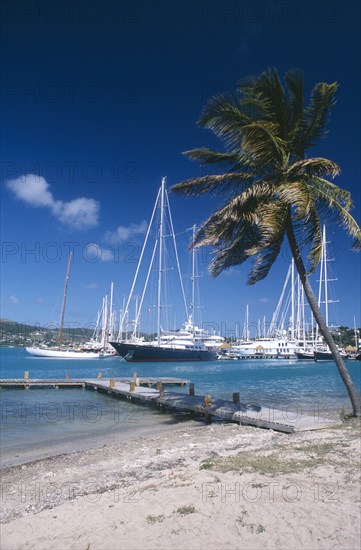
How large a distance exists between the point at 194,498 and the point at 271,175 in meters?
10.6

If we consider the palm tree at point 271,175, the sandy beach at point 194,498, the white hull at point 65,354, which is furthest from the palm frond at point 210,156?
the white hull at point 65,354

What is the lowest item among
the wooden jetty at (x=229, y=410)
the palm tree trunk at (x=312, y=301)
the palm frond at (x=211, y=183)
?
the wooden jetty at (x=229, y=410)

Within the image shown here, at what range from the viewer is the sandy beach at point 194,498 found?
625 cm

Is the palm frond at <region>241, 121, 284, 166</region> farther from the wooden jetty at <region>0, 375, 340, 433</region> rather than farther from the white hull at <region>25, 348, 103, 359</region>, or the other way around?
the white hull at <region>25, 348, 103, 359</region>

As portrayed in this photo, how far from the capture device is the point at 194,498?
25.1ft

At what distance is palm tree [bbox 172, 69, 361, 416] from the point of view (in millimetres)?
13391

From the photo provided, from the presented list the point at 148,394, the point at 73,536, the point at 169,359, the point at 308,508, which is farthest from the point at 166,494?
the point at 169,359

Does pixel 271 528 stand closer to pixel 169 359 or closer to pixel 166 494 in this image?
pixel 166 494

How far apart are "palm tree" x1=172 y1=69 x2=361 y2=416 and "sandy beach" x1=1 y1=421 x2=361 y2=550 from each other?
5.82 meters

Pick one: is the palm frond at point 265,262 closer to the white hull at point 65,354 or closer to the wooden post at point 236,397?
the wooden post at point 236,397

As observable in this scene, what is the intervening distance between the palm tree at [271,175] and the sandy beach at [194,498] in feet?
19.1

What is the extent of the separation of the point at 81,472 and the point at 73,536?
464 centimetres

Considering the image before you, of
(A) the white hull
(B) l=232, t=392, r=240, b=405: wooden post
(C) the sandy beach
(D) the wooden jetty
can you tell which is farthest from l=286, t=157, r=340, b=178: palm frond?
(A) the white hull

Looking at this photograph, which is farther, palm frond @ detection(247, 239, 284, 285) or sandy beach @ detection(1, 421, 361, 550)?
palm frond @ detection(247, 239, 284, 285)
